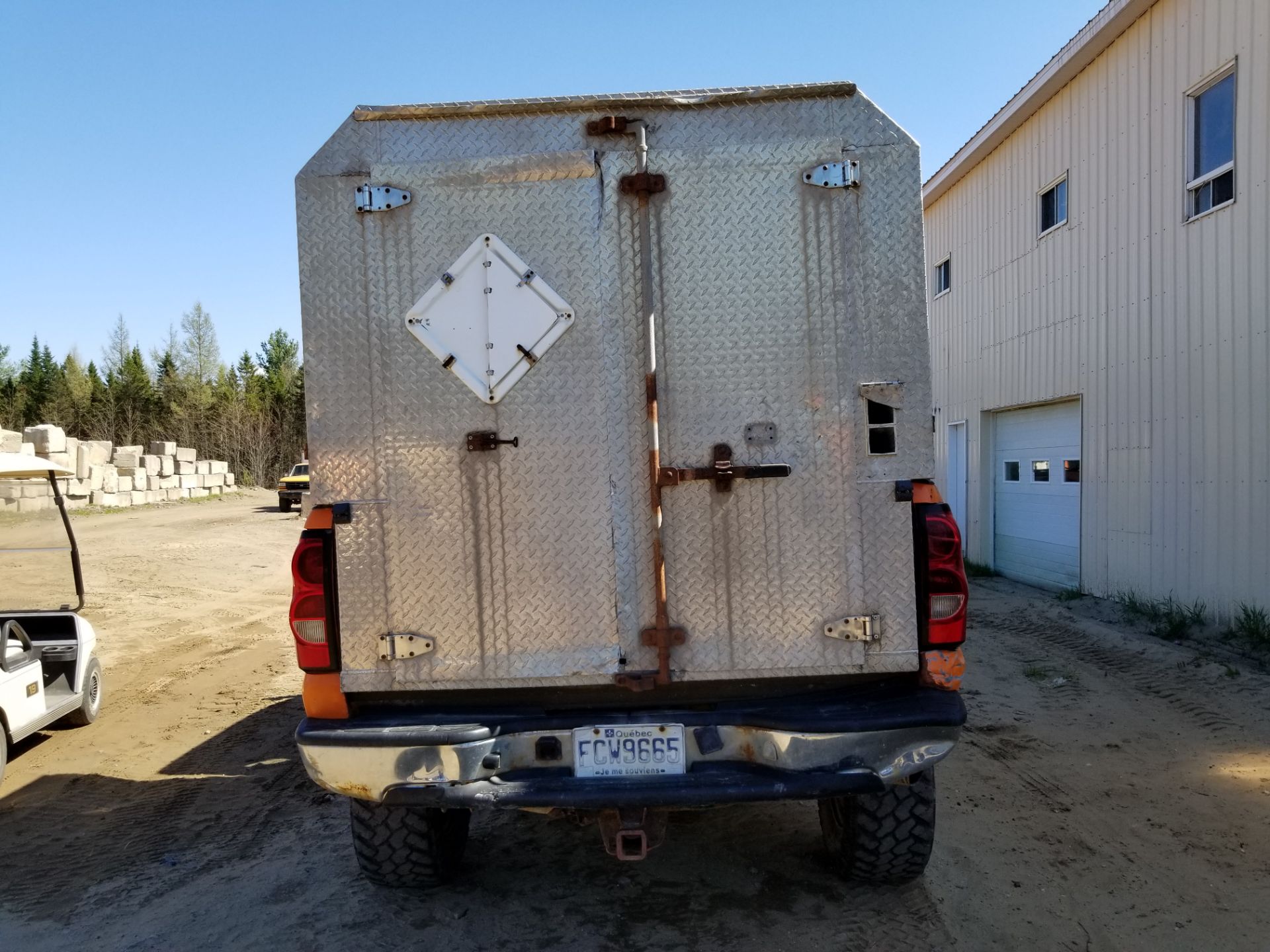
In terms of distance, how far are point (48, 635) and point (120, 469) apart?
27.3 meters

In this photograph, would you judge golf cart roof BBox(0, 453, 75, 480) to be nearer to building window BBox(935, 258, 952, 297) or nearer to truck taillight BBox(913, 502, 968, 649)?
truck taillight BBox(913, 502, 968, 649)

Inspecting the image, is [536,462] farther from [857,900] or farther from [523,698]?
[857,900]

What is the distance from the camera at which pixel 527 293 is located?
320cm

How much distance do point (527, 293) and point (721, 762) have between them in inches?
69.6

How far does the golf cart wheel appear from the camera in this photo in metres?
6.35

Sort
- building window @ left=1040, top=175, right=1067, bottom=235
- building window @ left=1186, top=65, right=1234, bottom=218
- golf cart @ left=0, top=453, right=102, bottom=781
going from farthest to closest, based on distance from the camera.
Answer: building window @ left=1040, top=175, right=1067, bottom=235 → building window @ left=1186, top=65, right=1234, bottom=218 → golf cart @ left=0, top=453, right=102, bottom=781

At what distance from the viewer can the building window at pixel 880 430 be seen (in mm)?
3176

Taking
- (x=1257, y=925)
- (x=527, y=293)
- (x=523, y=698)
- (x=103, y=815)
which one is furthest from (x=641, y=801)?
(x=103, y=815)

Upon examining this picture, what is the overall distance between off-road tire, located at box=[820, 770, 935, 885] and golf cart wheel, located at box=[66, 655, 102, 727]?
5.47 meters

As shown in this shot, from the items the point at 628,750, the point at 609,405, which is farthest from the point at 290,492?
the point at 628,750

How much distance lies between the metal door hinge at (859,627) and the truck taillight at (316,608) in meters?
1.80

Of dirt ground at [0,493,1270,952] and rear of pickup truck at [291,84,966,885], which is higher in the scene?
rear of pickup truck at [291,84,966,885]

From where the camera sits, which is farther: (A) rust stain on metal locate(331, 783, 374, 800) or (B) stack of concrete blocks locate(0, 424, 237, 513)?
(B) stack of concrete blocks locate(0, 424, 237, 513)

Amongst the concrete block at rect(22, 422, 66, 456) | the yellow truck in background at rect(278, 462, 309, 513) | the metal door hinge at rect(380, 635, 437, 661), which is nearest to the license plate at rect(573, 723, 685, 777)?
the metal door hinge at rect(380, 635, 437, 661)
